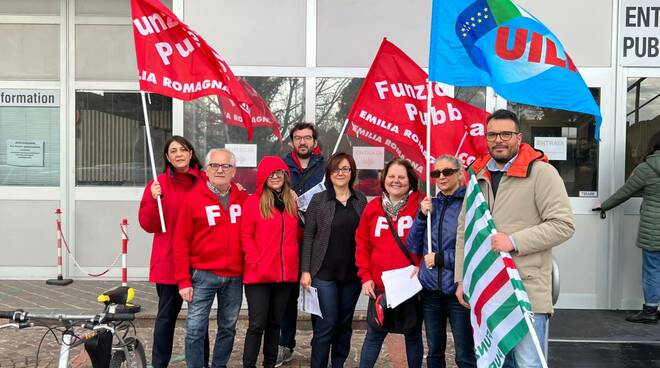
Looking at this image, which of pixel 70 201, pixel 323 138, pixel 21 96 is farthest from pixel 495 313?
pixel 21 96

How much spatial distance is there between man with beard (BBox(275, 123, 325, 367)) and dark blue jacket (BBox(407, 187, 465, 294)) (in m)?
1.41

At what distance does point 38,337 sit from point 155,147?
3447 millimetres

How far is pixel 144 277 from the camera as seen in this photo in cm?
852

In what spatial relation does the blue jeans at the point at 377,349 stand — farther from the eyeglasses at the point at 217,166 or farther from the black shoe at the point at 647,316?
the black shoe at the point at 647,316

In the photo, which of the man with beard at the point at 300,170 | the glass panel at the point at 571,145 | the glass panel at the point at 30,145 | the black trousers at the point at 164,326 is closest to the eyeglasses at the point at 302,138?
the man with beard at the point at 300,170

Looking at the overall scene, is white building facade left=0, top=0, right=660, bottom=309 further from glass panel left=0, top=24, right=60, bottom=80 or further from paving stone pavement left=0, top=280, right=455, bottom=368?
glass panel left=0, top=24, right=60, bottom=80

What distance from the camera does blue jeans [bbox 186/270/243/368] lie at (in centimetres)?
457

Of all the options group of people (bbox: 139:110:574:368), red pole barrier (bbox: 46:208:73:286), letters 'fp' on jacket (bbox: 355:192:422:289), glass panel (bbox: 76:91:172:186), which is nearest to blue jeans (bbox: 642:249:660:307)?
group of people (bbox: 139:110:574:368)

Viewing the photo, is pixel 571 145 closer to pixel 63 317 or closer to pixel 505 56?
pixel 505 56

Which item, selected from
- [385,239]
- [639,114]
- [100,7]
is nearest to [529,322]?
[385,239]

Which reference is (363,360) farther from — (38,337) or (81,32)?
(81,32)

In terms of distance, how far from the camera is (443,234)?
13.4 ft

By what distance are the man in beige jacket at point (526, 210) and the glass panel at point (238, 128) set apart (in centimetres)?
383

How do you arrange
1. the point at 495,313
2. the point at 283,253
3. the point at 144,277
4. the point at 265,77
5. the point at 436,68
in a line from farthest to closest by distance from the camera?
the point at 144,277, the point at 265,77, the point at 283,253, the point at 436,68, the point at 495,313
